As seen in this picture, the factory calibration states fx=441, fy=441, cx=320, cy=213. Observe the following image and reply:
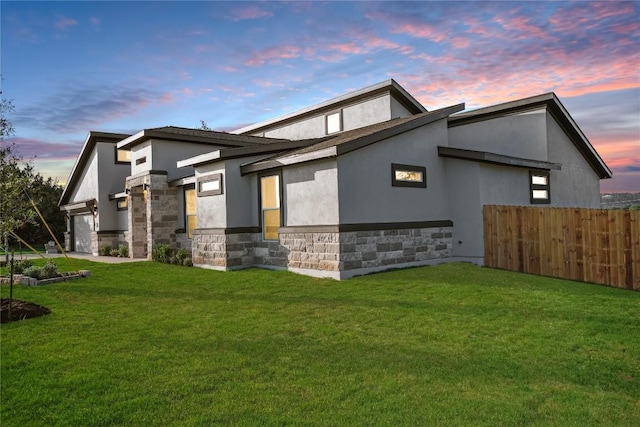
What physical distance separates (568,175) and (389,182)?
35.8 feet

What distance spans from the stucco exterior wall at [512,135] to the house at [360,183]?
0.04 m

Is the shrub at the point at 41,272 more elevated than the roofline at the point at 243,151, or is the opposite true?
the roofline at the point at 243,151

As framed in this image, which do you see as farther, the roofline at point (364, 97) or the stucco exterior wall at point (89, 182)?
the stucco exterior wall at point (89, 182)

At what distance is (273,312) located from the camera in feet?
28.1

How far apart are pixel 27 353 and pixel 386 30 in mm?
11965

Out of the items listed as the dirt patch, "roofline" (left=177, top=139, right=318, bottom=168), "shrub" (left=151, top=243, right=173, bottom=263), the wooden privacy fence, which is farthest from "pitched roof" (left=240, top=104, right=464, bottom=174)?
the dirt patch

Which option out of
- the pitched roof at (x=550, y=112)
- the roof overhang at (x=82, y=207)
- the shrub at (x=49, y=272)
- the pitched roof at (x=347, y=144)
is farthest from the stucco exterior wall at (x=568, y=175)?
the roof overhang at (x=82, y=207)

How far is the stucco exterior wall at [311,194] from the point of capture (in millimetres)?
12023

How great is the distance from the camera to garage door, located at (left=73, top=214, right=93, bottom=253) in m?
25.9

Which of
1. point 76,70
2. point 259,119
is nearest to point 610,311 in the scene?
point 76,70

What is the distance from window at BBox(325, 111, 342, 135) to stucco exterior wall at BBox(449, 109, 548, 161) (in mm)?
5594

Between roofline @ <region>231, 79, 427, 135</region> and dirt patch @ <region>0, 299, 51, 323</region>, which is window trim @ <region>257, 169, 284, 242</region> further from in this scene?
roofline @ <region>231, 79, 427, 135</region>

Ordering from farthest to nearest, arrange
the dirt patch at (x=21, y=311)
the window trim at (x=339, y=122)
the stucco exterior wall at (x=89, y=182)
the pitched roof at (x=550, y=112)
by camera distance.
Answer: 1. the stucco exterior wall at (x=89, y=182)
2. the window trim at (x=339, y=122)
3. the pitched roof at (x=550, y=112)
4. the dirt patch at (x=21, y=311)

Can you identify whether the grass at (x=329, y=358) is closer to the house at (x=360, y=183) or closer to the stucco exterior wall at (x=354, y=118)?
the house at (x=360, y=183)
